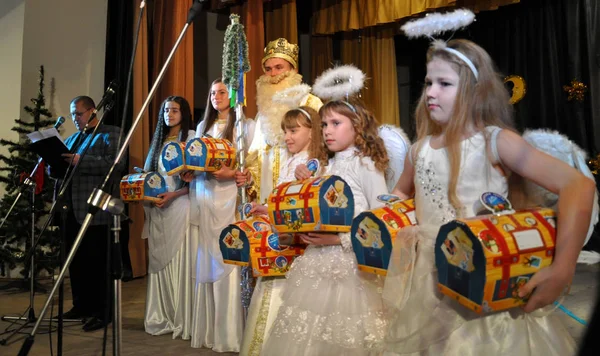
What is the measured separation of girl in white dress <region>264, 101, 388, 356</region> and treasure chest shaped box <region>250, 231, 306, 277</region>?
199mm

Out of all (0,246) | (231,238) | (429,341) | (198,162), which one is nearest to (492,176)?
(429,341)

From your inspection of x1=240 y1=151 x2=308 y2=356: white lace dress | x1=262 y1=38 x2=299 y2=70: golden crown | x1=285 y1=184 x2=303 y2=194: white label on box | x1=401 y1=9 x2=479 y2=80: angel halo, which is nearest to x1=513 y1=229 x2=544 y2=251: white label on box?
x1=401 y1=9 x2=479 y2=80: angel halo

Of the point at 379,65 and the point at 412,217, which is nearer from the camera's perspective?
the point at 412,217

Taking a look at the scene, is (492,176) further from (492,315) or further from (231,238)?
(231,238)

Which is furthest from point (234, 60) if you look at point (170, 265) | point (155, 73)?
point (155, 73)

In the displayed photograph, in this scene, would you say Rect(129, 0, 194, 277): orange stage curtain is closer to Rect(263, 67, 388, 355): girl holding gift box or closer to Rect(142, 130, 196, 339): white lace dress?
Rect(142, 130, 196, 339): white lace dress

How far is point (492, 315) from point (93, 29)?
21.4 feet

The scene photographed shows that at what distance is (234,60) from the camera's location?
136 inches

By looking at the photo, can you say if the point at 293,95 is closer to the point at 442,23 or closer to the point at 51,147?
the point at 442,23

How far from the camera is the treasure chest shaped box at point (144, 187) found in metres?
3.90

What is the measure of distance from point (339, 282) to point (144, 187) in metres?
2.10

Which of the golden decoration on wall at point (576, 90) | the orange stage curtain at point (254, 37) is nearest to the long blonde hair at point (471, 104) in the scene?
the orange stage curtain at point (254, 37)

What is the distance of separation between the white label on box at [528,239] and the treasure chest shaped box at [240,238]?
4.69 feet

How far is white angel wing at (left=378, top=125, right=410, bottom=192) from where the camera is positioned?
2.67 metres
